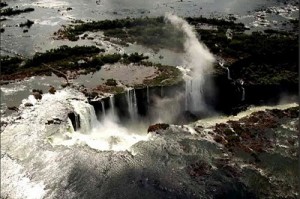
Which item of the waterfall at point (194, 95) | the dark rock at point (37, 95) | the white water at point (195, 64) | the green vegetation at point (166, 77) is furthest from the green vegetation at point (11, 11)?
the waterfall at point (194, 95)

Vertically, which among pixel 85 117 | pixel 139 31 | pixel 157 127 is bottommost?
pixel 157 127

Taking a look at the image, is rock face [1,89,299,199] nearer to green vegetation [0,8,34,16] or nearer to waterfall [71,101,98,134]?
waterfall [71,101,98,134]

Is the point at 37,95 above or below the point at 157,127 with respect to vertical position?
above

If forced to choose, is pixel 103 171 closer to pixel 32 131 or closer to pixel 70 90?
pixel 32 131

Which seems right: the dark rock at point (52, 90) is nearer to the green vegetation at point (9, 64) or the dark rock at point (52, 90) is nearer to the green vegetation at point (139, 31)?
the green vegetation at point (9, 64)

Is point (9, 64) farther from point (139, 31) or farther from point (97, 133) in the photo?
point (139, 31)

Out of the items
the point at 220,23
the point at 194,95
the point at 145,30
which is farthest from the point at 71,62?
the point at 220,23

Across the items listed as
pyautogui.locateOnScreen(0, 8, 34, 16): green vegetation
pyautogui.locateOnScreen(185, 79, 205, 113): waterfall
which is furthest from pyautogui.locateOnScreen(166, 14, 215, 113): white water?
pyautogui.locateOnScreen(0, 8, 34, 16): green vegetation
